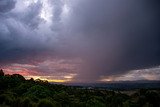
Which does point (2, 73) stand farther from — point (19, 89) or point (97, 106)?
point (97, 106)

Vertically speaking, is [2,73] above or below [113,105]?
above

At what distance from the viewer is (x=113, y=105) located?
71.4 meters

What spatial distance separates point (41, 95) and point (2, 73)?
72.6m

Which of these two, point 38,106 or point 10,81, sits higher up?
point 10,81

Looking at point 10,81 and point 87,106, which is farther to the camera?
point 10,81

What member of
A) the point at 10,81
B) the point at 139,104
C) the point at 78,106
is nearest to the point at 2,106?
the point at 78,106

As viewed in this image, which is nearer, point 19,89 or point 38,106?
point 38,106

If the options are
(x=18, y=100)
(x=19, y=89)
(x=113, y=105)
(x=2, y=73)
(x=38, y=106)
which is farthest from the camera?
(x=2, y=73)

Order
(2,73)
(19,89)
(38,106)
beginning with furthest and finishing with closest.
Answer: (2,73) < (19,89) < (38,106)

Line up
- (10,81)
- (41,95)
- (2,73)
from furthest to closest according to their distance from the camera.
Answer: (2,73), (10,81), (41,95)

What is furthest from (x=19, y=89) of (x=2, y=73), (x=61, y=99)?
(x=2, y=73)

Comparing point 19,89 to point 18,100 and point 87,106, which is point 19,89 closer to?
point 18,100

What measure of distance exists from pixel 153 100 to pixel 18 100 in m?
33.6

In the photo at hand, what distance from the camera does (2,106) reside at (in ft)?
Answer: 191
